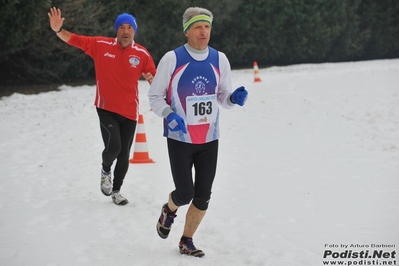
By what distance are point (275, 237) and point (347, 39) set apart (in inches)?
1315

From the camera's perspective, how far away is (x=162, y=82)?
4.66m

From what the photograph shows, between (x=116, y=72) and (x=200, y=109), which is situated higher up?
(x=116, y=72)

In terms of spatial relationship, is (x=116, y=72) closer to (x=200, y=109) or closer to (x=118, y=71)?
(x=118, y=71)

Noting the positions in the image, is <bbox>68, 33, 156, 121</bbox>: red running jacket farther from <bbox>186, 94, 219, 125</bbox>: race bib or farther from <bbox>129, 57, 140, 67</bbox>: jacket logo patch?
<bbox>186, 94, 219, 125</bbox>: race bib

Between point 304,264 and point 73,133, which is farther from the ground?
point 73,133

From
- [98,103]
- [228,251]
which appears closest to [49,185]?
[98,103]

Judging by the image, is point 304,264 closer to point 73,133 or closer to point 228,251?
point 228,251

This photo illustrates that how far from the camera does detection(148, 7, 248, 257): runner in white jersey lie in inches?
182

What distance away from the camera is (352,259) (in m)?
4.74

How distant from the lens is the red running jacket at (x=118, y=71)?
20.7ft

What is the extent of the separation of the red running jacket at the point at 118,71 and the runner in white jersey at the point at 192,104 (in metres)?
1.64

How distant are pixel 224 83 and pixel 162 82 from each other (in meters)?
0.55

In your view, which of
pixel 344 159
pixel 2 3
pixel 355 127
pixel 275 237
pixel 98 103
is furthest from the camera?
pixel 2 3

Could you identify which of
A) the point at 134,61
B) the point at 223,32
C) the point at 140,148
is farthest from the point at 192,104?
the point at 223,32
